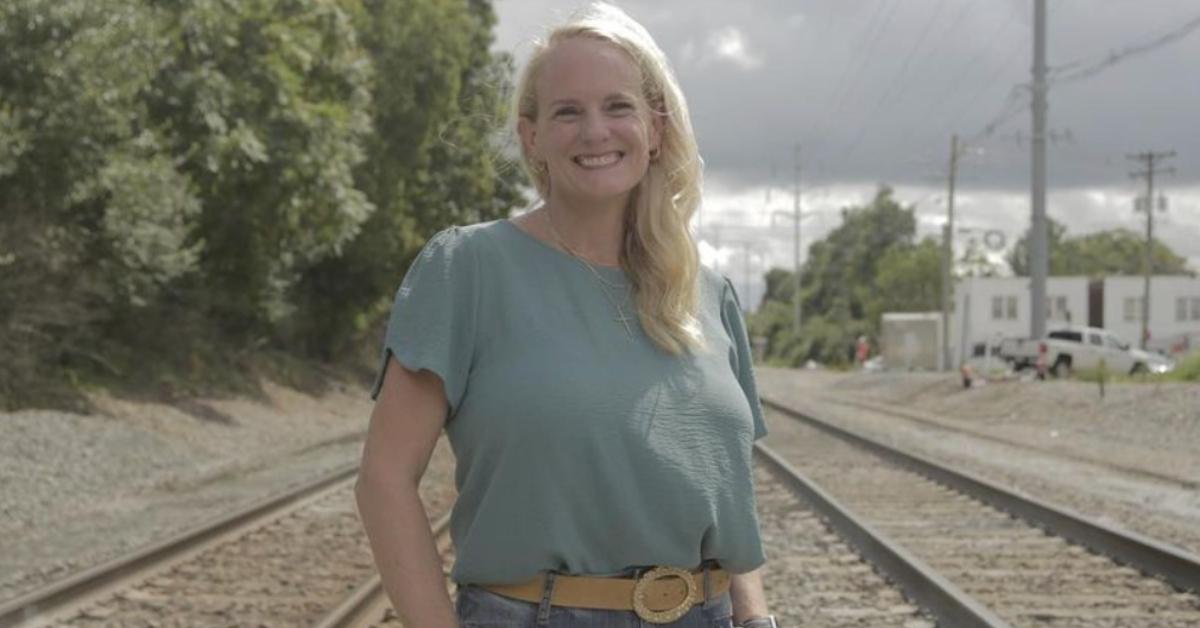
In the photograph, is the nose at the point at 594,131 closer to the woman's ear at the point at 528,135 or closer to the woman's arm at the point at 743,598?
the woman's ear at the point at 528,135

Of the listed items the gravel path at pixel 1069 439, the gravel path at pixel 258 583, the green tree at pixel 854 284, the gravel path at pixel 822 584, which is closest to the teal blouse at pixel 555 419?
the gravel path at pixel 822 584

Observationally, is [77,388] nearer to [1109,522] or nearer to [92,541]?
[92,541]

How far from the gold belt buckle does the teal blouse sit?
2 centimetres

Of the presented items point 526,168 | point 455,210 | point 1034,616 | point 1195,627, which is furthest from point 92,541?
point 455,210

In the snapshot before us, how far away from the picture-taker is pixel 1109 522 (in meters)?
14.0

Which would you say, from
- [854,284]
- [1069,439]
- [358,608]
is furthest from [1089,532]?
[854,284]

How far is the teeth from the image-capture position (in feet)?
9.01

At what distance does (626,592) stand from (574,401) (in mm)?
322

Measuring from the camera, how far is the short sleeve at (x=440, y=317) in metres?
2.55

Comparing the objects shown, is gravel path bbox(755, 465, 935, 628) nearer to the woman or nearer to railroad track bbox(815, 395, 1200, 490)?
the woman

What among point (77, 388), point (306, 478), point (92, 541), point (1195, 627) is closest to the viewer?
point (1195, 627)

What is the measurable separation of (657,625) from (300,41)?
2653 cm

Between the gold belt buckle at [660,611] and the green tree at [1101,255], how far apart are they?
15801 centimetres

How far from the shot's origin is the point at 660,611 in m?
2.62
